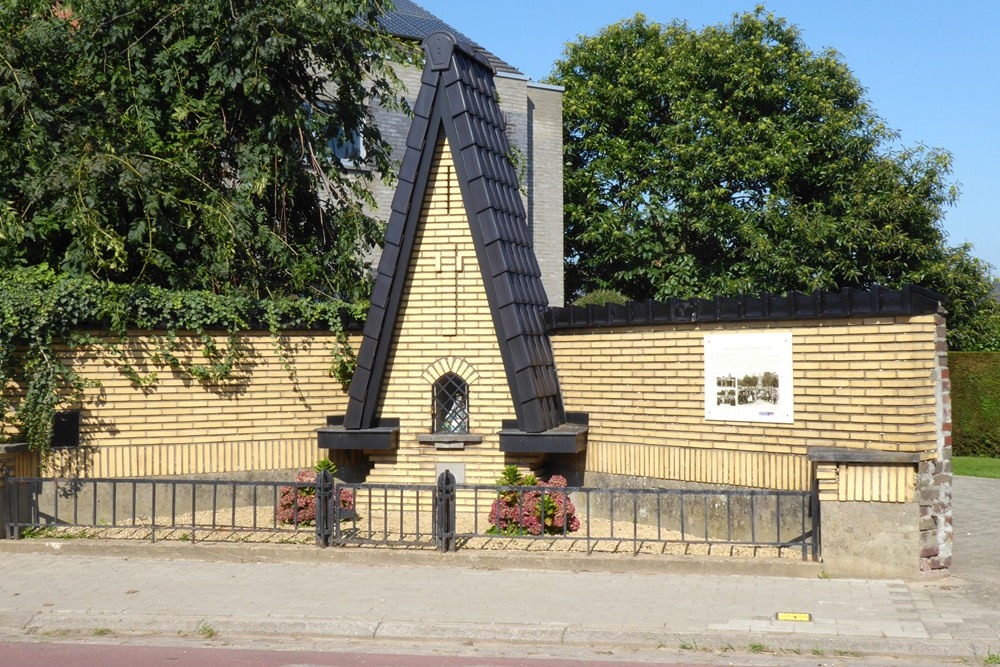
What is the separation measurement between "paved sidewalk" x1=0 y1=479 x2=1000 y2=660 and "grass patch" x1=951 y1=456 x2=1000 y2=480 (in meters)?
10.7

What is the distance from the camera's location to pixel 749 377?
38.0 feet

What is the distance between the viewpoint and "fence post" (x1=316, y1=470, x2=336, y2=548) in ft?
36.8

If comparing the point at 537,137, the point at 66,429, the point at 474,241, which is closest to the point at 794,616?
the point at 474,241

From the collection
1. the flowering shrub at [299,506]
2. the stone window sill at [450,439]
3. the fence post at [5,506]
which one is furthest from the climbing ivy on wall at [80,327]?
the stone window sill at [450,439]

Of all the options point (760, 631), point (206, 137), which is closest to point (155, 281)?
point (206, 137)

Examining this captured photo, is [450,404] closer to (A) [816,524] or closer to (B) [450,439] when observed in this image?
(B) [450,439]

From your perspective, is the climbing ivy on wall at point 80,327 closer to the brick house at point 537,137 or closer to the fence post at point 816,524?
the fence post at point 816,524

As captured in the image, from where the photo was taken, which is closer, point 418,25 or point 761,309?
point 761,309

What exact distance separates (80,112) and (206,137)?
1817mm

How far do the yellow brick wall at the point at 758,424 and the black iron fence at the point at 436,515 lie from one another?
413 millimetres

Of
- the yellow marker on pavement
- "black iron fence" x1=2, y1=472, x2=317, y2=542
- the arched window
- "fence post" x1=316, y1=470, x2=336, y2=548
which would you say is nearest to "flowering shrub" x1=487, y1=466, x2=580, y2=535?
the arched window

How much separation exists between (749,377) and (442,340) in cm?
397

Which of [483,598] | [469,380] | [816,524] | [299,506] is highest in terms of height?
[469,380]

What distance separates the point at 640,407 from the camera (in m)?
12.9
